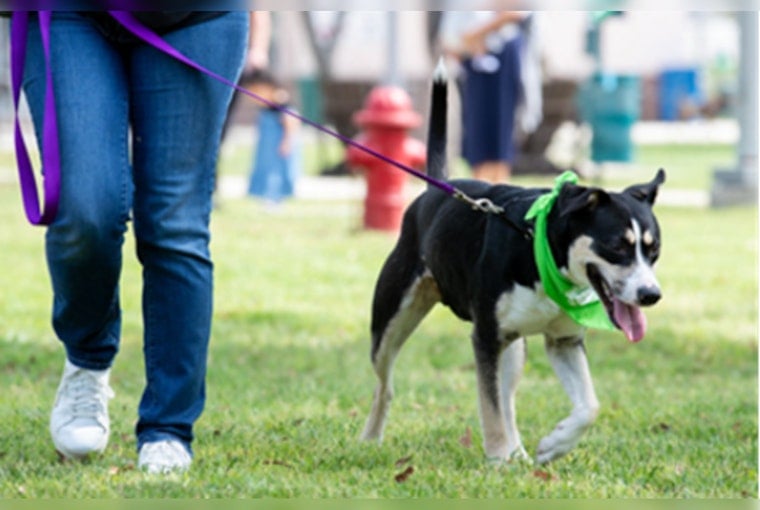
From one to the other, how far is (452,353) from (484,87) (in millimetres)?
4587

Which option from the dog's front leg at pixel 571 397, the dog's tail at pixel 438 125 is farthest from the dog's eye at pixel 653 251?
the dog's tail at pixel 438 125

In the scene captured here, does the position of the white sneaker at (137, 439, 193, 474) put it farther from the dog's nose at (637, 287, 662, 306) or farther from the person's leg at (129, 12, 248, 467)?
the dog's nose at (637, 287, 662, 306)

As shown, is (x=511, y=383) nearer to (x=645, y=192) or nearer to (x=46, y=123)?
(x=645, y=192)

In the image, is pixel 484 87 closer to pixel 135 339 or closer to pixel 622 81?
pixel 135 339

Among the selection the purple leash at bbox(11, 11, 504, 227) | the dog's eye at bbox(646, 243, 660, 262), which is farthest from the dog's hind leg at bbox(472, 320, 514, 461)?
the purple leash at bbox(11, 11, 504, 227)

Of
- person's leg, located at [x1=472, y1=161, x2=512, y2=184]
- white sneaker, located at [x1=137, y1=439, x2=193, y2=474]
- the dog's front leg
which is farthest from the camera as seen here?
person's leg, located at [x1=472, y1=161, x2=512, y2=184]

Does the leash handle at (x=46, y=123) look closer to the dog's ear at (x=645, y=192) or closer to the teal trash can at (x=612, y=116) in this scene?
the dog's ear at (x=645, y=192)

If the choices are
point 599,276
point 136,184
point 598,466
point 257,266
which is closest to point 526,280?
point 599,276

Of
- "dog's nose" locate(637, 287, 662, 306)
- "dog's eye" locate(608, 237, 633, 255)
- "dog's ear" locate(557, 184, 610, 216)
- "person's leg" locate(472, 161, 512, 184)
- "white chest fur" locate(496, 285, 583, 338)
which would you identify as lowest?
"person's leg" locate(472, 161, 512, 184)

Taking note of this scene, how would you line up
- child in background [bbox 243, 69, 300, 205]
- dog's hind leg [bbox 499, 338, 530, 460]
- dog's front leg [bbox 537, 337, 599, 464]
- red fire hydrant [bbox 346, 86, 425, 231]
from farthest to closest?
1. child in background [bbox 243, 69, 300, 205]
2. red fire hydrant [bbox 346, 86, 425, 231]
3. dog's hind leg [bbox 499, 338, 530, 460]
4. dog's front leg [bbox 537, 337, 599, 464]

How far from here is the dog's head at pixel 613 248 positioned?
4.27 metres

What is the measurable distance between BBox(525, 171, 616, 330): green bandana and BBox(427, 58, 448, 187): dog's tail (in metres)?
0.74

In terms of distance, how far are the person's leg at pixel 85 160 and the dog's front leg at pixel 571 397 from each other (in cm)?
138

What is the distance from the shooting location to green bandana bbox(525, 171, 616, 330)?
438cm
